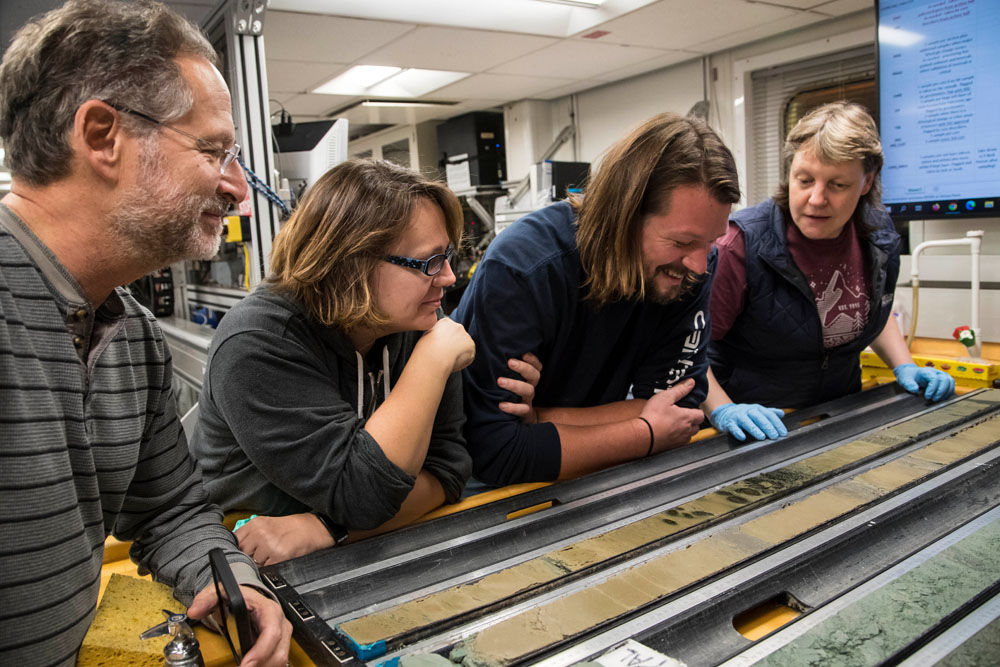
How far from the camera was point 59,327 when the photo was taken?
2.73 feet

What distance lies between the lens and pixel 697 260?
1.46 meters

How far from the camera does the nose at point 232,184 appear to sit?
98cm

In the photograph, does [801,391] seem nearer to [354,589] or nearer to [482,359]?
[482,359]

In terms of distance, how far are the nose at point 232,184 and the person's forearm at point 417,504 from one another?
1.93ft

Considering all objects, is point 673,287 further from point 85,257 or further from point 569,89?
point 569,89

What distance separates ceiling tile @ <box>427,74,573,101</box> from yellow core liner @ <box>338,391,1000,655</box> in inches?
172

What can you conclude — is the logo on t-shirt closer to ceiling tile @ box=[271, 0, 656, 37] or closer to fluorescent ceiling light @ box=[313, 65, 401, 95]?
ceiling tile @ box=[271, 0, 656, 37]

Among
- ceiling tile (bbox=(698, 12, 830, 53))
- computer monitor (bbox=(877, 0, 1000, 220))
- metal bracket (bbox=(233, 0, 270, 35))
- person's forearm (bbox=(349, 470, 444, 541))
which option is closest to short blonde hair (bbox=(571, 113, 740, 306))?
person's forearm (bbox=(349, 470, 444, 541))

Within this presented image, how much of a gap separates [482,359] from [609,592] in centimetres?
62

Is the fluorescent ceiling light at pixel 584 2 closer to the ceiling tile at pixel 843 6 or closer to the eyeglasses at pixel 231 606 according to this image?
the ceiling tile at pixel 843 6

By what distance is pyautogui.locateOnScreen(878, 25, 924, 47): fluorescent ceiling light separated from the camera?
9.38ft

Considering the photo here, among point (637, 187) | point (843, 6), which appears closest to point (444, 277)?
point (637, 187)

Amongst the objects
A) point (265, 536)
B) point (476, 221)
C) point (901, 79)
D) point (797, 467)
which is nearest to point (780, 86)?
point (901, 79)

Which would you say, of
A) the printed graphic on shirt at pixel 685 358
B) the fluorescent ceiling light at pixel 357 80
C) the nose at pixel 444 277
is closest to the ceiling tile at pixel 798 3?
the fluorescent ceiling light at pixel 357 80
